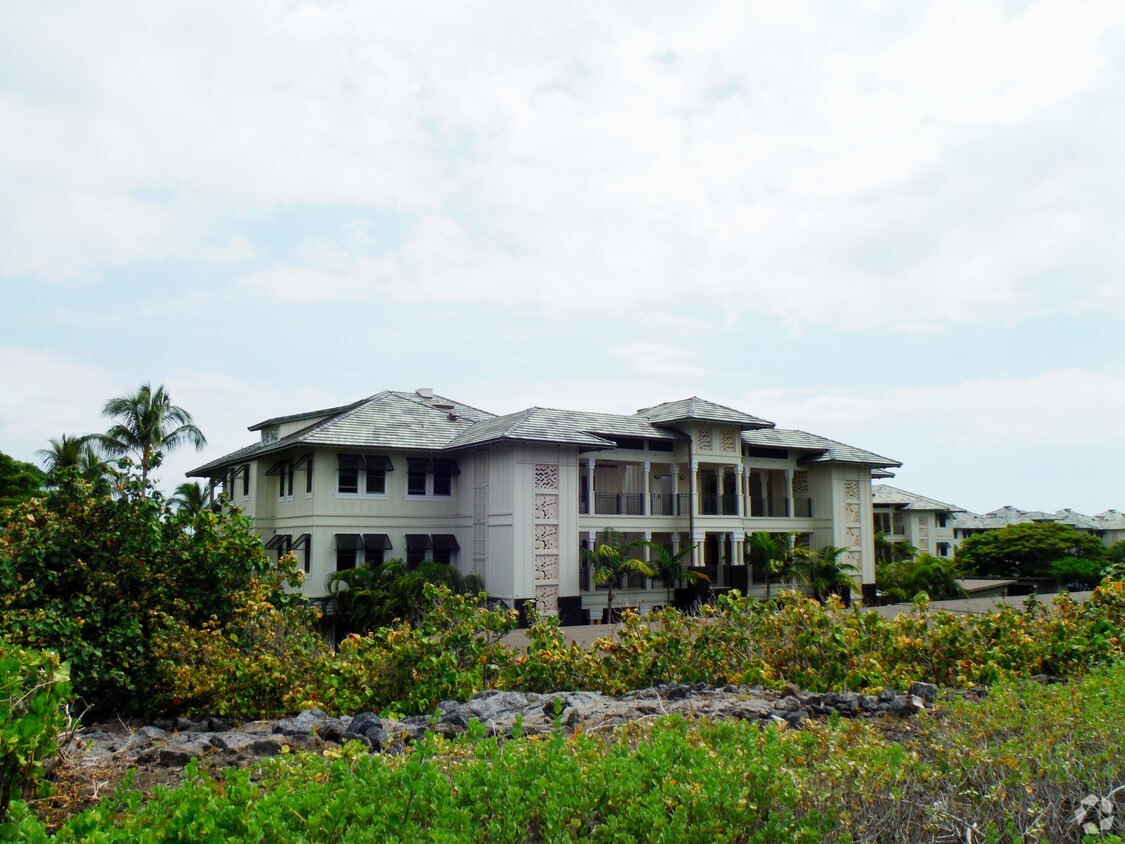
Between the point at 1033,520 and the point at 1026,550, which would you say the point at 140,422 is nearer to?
the point at 1026,550

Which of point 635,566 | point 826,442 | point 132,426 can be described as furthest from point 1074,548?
point 132,426

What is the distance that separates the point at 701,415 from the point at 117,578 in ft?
76.4

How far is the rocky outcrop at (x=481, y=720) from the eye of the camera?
21.0 ft

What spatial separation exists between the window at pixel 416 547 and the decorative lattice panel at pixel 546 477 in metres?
4.27

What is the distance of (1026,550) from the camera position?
5197 cm

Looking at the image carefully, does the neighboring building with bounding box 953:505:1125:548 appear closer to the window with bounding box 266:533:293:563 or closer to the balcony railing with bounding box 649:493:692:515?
the balcony railing with bounding box 649:493:692:515

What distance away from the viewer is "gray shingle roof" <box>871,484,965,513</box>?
180 ft

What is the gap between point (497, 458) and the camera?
28.0 m

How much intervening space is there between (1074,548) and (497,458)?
42708 millimetres

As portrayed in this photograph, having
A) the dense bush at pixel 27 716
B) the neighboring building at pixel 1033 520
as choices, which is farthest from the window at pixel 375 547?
the neighboring building at pixel 1033 520

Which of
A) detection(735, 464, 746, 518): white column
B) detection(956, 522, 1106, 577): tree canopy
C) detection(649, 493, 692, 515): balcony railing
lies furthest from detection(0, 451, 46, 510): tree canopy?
detection(956, 522, 1106, 577): tree canopy

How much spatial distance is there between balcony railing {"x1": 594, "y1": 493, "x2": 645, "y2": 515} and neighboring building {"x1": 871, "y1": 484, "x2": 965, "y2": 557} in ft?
85.2

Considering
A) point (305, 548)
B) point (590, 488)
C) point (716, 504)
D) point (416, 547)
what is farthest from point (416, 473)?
point (716, 504)

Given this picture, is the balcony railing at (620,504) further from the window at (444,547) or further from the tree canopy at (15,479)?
the tree canopy at (15,479)
